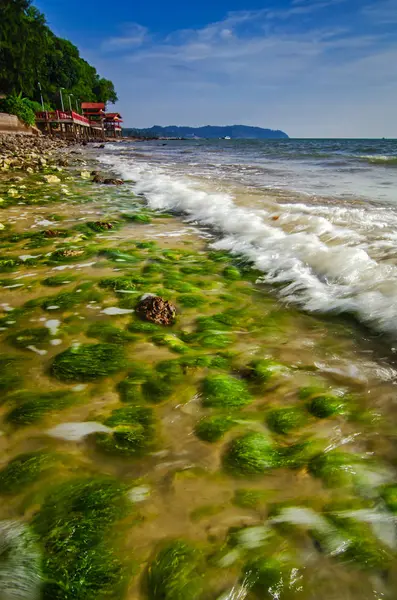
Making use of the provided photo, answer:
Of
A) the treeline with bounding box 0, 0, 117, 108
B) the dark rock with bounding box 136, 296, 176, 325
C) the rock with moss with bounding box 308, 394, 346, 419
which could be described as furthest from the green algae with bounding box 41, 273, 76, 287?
the treeline with bounding box 0, 0, 117, 108

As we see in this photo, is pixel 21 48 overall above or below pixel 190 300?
above

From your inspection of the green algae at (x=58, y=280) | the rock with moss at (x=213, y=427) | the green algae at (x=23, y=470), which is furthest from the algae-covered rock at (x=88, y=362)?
the green algae at (x=58, y=280)

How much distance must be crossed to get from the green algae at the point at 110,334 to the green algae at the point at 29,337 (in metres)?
0.32

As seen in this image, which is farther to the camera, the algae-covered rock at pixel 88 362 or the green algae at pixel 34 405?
the algae-covered rock at pixel 88 362

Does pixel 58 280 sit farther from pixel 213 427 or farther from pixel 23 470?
pixel 213 427

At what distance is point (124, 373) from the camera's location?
240 centimetres

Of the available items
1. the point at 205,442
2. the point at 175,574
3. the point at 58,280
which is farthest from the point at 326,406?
the point at 58,280

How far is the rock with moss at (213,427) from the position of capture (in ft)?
6.19

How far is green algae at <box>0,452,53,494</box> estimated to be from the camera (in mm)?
1589

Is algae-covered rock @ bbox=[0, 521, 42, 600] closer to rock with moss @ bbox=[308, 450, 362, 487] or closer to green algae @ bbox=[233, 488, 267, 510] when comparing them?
green algae @ bbox=[233, 488, 267, 510]

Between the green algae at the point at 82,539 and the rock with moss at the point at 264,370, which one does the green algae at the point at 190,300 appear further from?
the green algae at the point at 82,539

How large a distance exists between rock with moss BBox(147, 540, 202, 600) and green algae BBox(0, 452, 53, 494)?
0.70m

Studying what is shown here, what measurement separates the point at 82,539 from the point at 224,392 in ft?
3.51

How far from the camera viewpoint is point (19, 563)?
1.26m
